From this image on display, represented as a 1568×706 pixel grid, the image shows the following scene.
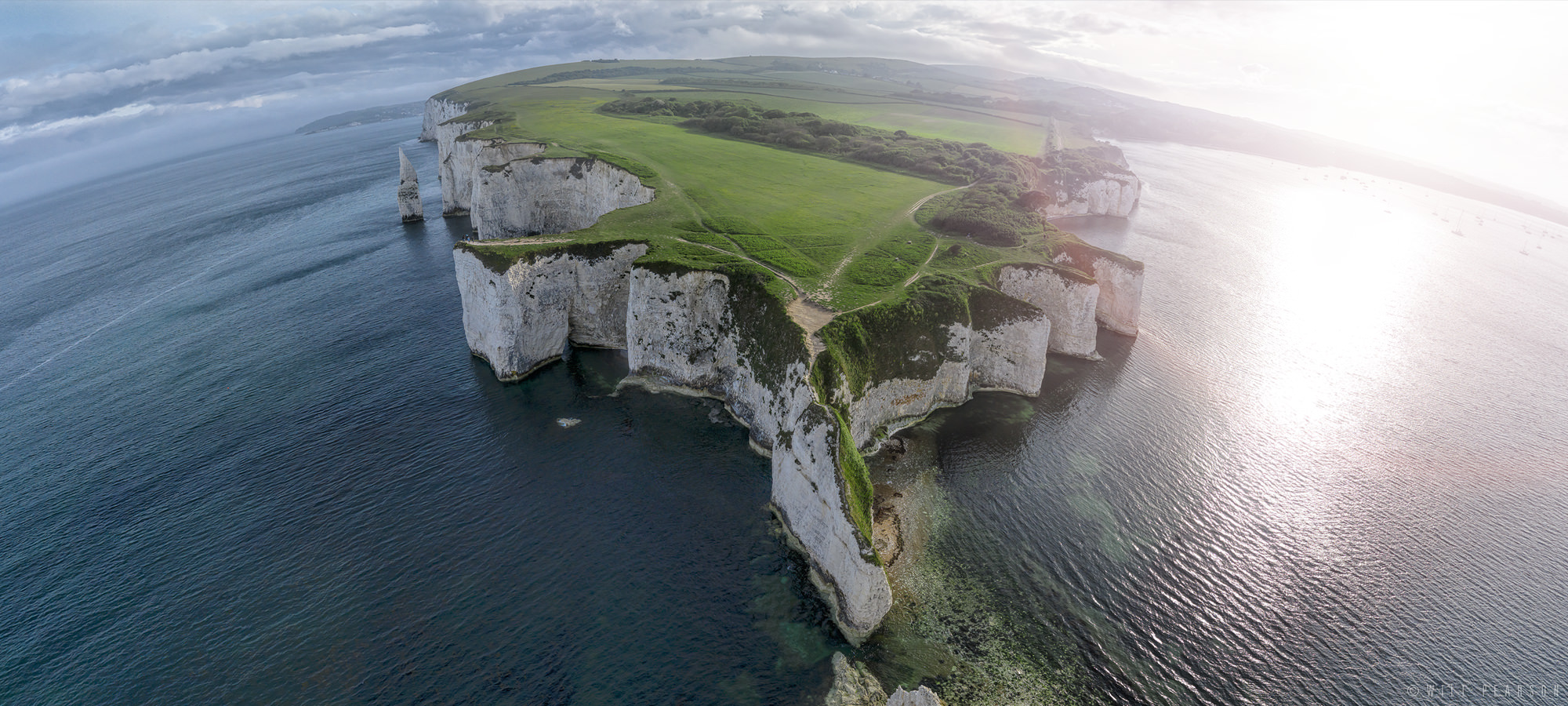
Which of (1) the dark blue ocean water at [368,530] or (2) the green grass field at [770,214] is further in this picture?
(2) the green grass field at [770,214]

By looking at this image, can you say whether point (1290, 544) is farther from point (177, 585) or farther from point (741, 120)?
point (741, 120)

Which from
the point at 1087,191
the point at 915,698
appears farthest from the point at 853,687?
the point at 1087,191

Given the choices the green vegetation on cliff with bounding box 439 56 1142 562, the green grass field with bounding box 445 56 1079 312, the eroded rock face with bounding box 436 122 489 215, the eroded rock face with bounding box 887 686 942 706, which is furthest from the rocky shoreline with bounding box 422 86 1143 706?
the eroded rock face with bounding box 436 122 489 215

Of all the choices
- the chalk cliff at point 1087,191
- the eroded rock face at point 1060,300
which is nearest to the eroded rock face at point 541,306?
the eroded rock face at point 1060,300

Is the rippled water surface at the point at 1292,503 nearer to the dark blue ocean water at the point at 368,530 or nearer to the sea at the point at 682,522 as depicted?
the sea at the point at 682,522

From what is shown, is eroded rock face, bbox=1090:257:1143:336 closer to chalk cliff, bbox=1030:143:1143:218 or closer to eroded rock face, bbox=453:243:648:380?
eroded rock face, bbox=453:243:648:380

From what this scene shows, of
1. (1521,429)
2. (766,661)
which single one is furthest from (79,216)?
(1521,429)

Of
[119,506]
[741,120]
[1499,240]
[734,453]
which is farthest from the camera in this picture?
[1499,240]
